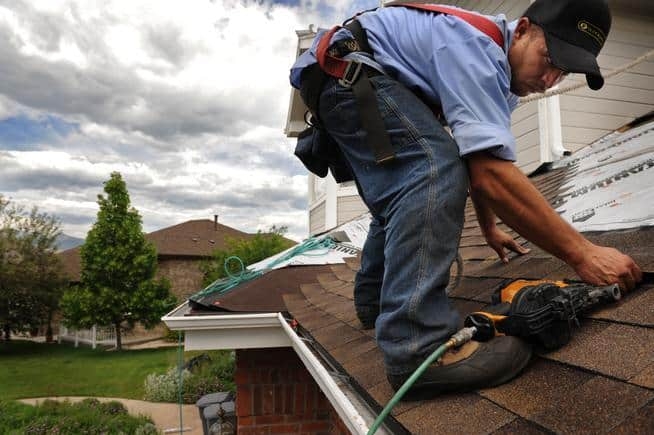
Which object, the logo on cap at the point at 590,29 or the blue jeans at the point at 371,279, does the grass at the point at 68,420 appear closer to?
the blue jeans at the point at 371,279

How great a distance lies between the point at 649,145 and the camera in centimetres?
331

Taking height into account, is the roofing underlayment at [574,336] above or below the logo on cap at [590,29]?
below

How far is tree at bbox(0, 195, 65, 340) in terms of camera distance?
78.9 ft

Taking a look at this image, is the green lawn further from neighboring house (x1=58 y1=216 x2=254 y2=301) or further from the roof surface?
the roof surface

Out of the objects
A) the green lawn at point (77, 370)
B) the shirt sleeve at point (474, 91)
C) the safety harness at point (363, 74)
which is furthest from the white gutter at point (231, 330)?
the green lawn at point (77, 370)

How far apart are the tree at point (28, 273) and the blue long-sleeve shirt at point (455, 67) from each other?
27508mm

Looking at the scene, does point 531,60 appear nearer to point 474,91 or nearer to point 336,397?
point 474,91

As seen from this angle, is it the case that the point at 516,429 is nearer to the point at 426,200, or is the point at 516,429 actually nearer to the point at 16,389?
the point at 426,200

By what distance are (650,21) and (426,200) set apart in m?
A: 6.07

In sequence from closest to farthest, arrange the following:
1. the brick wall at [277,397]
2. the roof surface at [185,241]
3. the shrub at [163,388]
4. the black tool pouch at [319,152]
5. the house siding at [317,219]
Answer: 1. the black tool pouch at [319,152]
2. the brick wall at [277,397]
3. the house siding at [317,219]
4. the shrub at [163,388]
5. the roof surface at [185,241]

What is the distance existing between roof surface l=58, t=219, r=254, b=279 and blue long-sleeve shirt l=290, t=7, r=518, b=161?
2647cm

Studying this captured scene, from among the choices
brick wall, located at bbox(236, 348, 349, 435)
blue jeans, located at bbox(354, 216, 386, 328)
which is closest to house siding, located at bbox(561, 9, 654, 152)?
brick wall, located at bbox(236, 348, 349, 435)

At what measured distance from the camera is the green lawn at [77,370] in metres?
14.4

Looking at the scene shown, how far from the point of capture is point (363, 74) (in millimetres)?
1517
